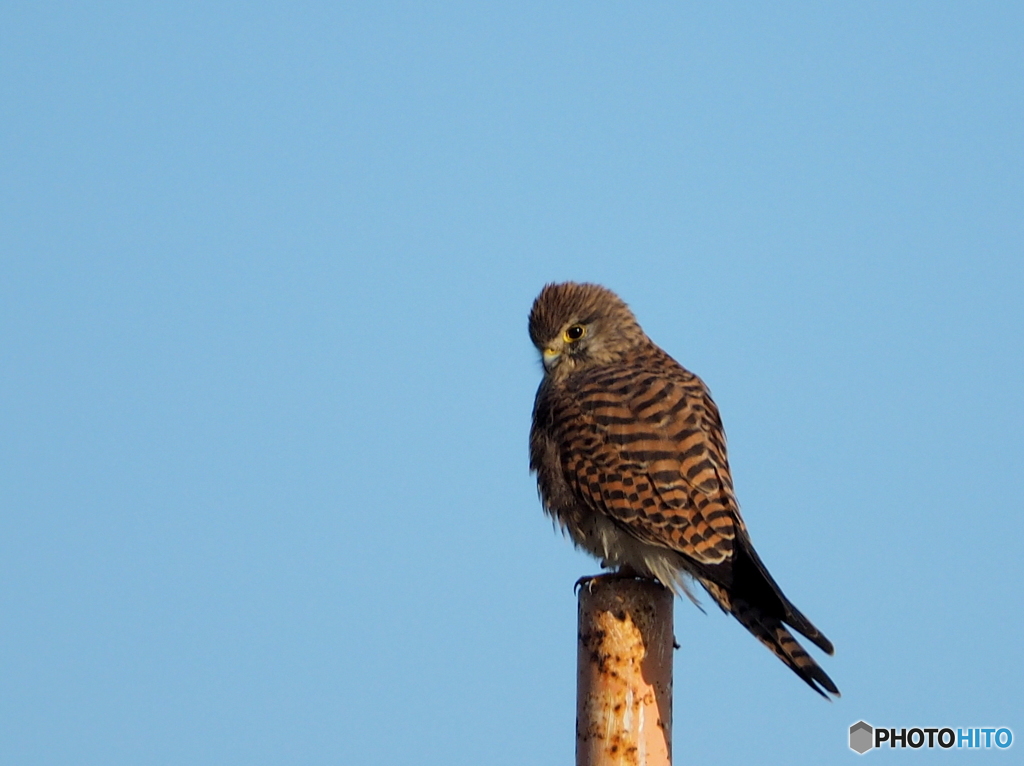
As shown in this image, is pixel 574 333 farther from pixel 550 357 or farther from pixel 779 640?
pixel 779 640

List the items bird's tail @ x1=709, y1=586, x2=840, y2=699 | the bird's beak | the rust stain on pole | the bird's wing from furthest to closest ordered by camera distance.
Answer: the bird's beak
the bird's wing
bird's tail @ x1=709, y1=586, x2=840, y2=699
the rust stain on pole

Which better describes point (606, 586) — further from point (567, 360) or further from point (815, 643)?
point (567, 360)

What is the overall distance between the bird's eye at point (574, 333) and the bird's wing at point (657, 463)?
68 cm

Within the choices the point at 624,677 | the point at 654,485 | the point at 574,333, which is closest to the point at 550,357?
the point at 574,333

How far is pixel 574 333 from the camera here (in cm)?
746

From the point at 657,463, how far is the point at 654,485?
13 cm

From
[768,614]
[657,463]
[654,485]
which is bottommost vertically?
[768,614]

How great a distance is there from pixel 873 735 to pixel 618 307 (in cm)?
264

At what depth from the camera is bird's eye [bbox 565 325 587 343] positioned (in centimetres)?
745

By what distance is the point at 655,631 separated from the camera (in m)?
4.72

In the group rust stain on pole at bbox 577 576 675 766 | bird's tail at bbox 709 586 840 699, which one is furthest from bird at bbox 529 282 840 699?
rust stain on pole at bbox 577 576 675 766

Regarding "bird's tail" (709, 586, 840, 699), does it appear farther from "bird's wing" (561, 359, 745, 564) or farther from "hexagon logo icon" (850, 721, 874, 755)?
"hexagon logo icon" (850, 721, 874, 755)

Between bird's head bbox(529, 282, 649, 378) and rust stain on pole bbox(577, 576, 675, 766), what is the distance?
8.59 ft

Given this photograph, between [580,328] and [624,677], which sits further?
[580,328]
